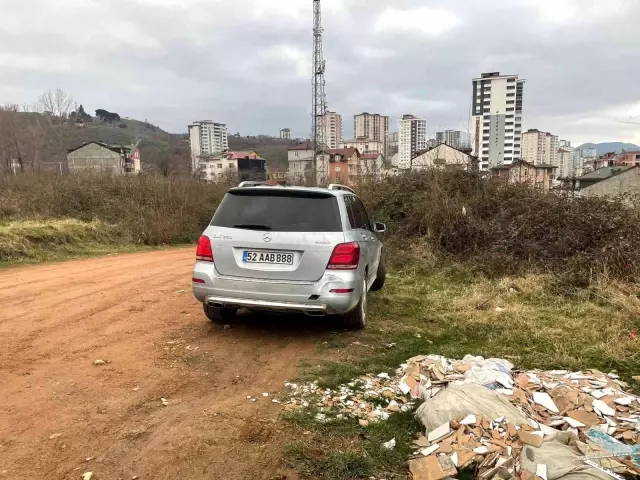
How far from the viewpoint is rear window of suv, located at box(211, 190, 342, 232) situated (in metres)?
5.14

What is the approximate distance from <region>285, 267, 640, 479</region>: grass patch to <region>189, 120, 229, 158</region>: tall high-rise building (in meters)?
118

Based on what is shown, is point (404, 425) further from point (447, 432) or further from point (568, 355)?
point (568, 355)

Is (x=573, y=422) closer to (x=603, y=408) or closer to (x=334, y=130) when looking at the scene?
(x=603, y=408)

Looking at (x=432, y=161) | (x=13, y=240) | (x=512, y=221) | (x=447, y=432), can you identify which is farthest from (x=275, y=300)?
(x=432, y=161)

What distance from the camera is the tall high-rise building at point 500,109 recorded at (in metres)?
34.0

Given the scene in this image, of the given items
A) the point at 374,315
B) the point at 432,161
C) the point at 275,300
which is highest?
the point at 432,161

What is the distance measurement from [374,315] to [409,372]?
250 centimetres

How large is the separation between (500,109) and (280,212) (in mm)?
34033

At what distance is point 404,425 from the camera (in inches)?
136

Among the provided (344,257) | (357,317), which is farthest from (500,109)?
(344,257)

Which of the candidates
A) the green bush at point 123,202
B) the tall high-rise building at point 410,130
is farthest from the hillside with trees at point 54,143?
the tall high-rise building at point 410,130

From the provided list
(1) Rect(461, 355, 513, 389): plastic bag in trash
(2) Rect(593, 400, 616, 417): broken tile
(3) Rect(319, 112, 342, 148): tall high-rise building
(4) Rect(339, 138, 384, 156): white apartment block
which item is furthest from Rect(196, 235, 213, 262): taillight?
(3) Rect(319, 112, 342, 148): tall high-rise building

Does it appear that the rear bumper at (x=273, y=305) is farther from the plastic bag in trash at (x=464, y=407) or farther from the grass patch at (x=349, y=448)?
the plastic bag in trash at (x=464, y=407)

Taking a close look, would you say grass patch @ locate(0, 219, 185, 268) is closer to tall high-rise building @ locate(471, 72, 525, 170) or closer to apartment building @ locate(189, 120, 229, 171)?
tall high-rise building @ locate(471, 72, 525, 170)
